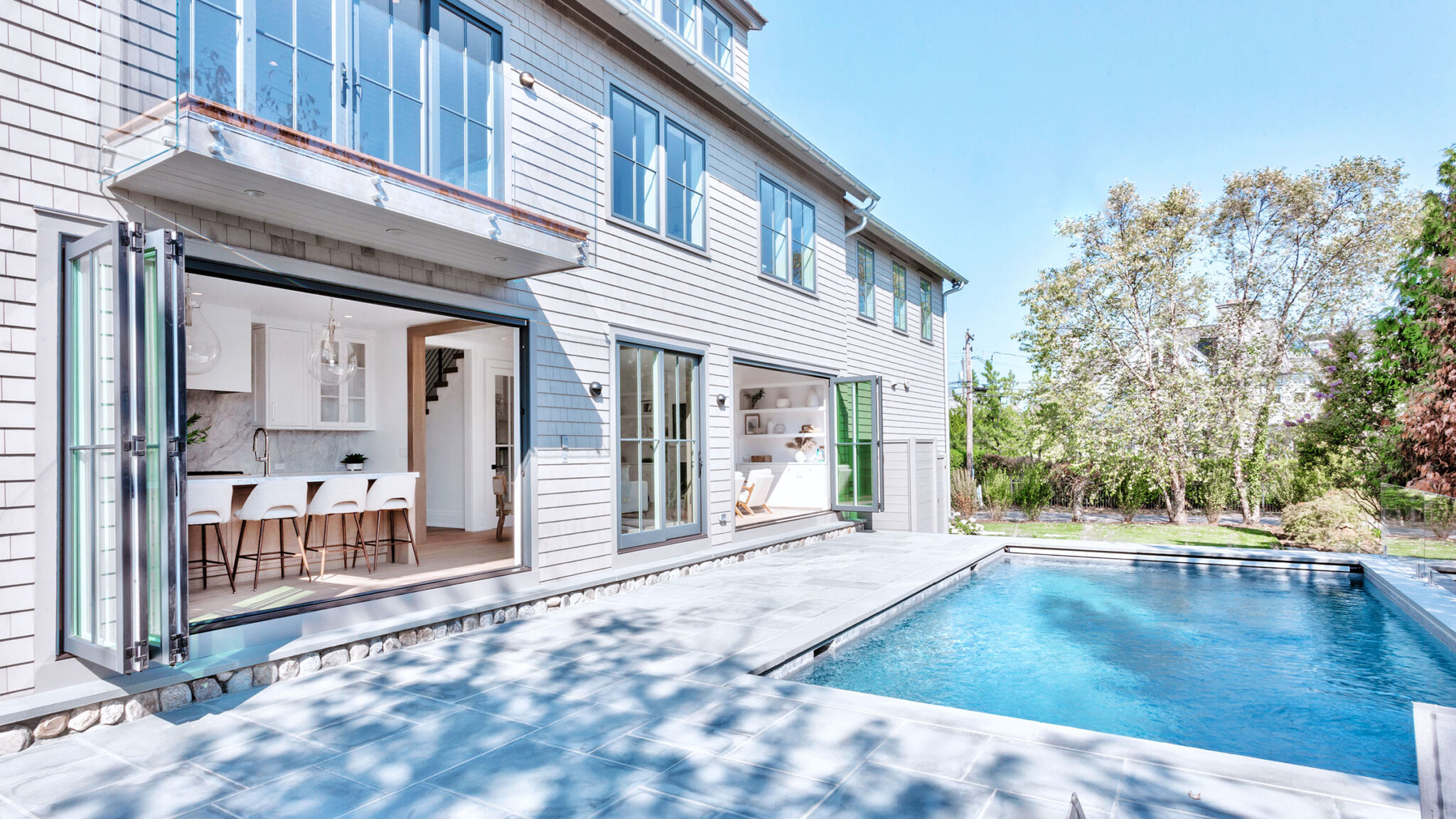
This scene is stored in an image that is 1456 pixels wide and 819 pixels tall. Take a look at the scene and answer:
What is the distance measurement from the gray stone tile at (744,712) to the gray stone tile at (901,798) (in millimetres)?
654

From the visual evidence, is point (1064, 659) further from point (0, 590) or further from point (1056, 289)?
point (1056, 289)

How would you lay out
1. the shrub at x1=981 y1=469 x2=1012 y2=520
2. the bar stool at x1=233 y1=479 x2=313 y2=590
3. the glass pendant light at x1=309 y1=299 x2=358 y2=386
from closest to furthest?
the bar stool at x1=233 y1=479 x2=313 y2=590 < the glass pendant light at x1=309 y1=299 x2=358 y2=386 < the shrub at x1=981 y1=469 x2=1012 y2=520

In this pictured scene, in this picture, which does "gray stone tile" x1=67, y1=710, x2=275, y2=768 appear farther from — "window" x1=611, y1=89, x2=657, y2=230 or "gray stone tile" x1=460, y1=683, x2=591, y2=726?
"window" x1=611, y1=89, x2=657, y2=230

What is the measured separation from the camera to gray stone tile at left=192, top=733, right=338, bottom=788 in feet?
9.49

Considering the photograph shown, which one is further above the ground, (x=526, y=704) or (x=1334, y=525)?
(x=526, y=704)

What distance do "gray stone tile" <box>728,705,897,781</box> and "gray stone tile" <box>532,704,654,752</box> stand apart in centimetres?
58

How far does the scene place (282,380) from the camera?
7.33 m

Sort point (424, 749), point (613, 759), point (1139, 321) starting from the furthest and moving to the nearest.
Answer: point (1139, 321)
point (424, 749)
point (613, 759)

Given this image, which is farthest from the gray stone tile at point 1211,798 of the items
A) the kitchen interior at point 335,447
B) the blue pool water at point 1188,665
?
the kitchen interior at point 335,447

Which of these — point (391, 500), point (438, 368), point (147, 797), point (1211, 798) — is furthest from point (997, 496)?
point (147, 797)

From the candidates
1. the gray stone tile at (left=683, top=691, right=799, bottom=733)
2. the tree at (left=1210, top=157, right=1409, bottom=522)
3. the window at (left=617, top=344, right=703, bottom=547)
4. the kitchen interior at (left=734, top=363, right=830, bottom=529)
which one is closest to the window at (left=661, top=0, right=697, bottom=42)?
the window at (left=617, top=344, right=703, bottom=547)

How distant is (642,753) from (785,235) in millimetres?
8046

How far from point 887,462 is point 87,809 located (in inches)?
417

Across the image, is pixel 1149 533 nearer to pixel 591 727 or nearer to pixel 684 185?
pixel 684 185
